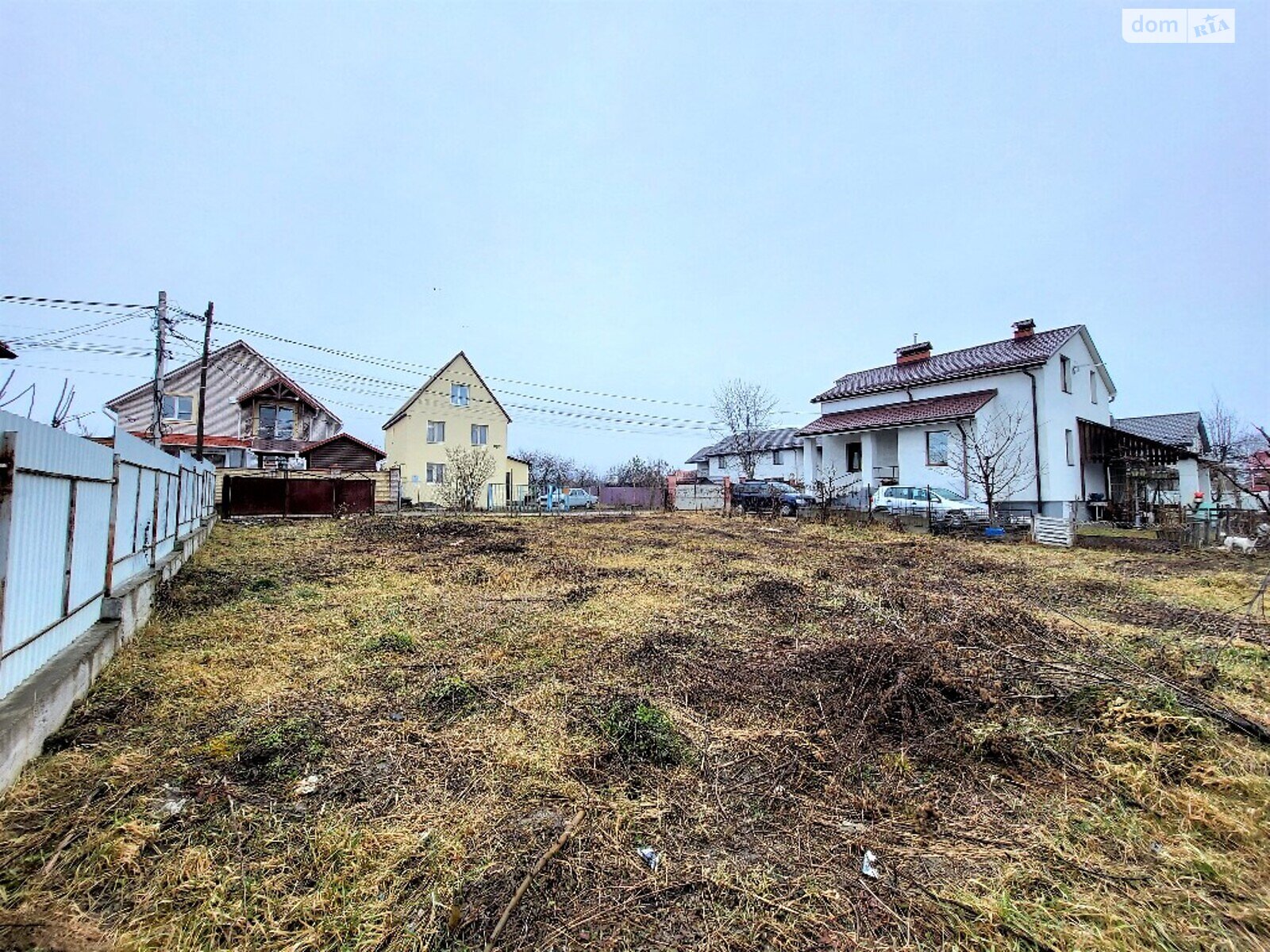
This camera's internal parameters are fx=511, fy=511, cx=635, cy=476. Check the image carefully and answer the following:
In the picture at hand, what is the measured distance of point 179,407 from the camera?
95.2 ft

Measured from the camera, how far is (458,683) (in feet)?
11.6

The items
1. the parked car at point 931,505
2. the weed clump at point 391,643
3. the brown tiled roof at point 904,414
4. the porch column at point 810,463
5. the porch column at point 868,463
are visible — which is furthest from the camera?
the porch column at point 810,463

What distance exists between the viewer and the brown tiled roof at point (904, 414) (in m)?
19.6

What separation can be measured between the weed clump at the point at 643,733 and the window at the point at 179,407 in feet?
120

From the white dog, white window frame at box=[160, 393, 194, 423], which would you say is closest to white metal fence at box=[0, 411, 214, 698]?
the white dog

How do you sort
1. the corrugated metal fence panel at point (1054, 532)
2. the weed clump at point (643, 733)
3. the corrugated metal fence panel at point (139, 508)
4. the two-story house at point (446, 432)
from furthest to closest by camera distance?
the two-story house at point (446, 432) < the corrugated metal fence panel at point (1054, 532) < the corrugated metal fence panel at point (139, 508) < the weed clump at point (643, 733)

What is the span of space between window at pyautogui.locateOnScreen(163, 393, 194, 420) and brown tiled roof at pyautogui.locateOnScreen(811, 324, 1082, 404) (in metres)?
34.7

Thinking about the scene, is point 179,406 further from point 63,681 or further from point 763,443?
point 763,443

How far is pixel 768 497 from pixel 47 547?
22.0 m

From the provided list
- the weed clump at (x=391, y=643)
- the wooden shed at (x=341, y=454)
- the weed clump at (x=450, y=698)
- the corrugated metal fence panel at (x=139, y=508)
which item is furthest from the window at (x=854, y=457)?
the wooden shed at (x=341, y=454)

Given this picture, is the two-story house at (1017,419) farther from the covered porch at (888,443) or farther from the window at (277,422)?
the window at (277,422)

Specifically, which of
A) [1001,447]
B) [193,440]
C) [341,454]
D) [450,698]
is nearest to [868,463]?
[1001,447]

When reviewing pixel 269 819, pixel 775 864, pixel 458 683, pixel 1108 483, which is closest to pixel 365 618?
pixel 458 683

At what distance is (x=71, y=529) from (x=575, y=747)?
356cm
